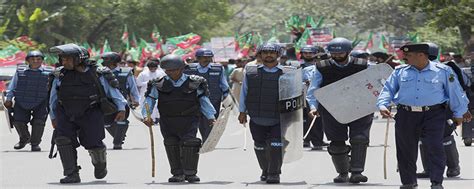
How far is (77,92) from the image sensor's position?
14.3m

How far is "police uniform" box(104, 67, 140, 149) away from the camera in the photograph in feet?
68.2

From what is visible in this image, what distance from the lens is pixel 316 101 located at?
1450cm

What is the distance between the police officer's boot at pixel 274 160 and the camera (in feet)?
46.8

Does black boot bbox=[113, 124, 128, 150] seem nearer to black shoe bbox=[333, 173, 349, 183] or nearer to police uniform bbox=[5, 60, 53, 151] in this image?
police uniform bbox=[5, 60, 53, 151]

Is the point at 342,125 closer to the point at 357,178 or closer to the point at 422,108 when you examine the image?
the point at 357,178

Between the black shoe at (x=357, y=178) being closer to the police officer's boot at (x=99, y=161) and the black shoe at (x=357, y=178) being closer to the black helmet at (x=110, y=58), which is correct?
the police officer's boot at (x=99, y=161)

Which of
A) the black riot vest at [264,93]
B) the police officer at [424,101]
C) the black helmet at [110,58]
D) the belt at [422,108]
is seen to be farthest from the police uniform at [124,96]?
the belt at [422,108]

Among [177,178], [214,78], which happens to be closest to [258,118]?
[177,178]

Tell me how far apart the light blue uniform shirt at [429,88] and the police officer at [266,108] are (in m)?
2.00

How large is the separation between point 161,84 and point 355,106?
2.00 meters

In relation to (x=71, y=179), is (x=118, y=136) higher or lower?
lower

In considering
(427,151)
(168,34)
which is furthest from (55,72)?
(168,34)

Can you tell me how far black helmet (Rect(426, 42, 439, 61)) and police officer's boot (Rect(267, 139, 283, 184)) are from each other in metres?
1.83

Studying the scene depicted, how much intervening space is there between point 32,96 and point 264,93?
6594 millimetres
